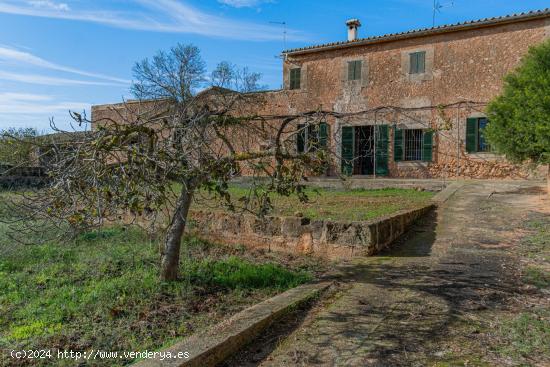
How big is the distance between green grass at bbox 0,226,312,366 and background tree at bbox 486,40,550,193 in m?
5.92

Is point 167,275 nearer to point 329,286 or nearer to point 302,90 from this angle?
point 329,286

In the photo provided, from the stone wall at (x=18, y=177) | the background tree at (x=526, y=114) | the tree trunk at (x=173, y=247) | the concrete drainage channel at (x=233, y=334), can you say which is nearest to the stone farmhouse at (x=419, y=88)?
the background tree at (x=526, y=114)

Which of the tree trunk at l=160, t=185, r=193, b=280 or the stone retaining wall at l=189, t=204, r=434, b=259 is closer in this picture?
the tree trunk at l=160, t=185, r=193, b=280

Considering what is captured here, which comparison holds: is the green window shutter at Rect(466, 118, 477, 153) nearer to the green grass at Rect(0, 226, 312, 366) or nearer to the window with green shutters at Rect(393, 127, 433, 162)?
the window with green shutters at Rect(393, 127, 433, 162)

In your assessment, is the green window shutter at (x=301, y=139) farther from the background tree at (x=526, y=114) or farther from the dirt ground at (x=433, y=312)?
the background tree at (x=526, y=114)

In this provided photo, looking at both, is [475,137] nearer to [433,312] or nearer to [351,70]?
[351,70]

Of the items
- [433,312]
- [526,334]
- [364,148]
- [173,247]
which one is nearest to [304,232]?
[173,247]

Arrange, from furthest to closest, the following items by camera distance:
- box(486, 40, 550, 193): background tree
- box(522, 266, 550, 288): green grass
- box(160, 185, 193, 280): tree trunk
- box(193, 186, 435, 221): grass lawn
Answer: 1. box(486, 40, 550, 193): background tree
2. box(193, 186, 435, 221): grass lawn
3. box(160, 185, 193, 280): tree trunk
4. box(522, 266, 550, 288): green grass

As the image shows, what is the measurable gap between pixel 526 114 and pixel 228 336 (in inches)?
333

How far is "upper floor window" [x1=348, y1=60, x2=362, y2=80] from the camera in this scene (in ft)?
57.4

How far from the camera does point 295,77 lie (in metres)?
19.1

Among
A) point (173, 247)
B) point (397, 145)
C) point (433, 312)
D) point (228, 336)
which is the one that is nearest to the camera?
point (228, 336)

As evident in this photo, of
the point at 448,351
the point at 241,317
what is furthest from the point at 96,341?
the point at 448,351

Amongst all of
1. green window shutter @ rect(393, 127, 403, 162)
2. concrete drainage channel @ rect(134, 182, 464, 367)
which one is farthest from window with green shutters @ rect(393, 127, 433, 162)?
concrete drainage channel @ rect(134, 182, 464, 367)
